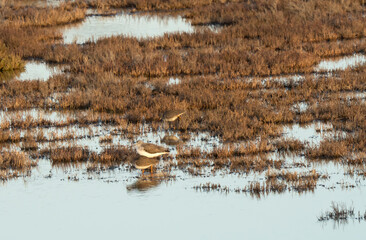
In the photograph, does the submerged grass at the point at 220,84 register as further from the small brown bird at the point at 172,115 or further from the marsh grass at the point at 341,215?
the marsh grass at the point at 341,215

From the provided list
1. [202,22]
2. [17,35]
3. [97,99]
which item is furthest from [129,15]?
[97,99]

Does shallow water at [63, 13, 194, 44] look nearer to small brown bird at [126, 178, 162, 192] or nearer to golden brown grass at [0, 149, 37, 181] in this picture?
golden brown grass at [0, 149, 37, 181]

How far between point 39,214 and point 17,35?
15.3m

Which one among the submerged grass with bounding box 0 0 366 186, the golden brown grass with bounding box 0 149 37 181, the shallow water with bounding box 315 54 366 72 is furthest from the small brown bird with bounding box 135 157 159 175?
the shallow water with bounding box 315 54 366 72

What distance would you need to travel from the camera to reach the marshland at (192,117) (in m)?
10.4

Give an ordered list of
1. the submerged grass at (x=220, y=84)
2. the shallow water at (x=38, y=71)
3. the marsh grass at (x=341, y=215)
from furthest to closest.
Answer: the shallow water at (x=38, y=71) < the submerged grass at (x=220, y=84) < the marsh grass at (x=341, y=215)

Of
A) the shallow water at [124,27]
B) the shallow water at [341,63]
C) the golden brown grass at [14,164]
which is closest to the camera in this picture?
the golden brown grass at [14,164]

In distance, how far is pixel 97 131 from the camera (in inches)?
562

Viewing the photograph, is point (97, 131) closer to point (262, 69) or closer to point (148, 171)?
point (148, 171)

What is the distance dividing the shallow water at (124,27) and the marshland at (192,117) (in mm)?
256

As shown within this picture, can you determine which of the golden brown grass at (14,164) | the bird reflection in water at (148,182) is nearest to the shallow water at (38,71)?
the golden brown grass at (14,164)

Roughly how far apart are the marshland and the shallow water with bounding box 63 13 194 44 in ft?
0.84

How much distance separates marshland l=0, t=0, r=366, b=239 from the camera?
10352 mm

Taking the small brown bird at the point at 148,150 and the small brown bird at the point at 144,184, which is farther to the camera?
the small brown bird at the point at 148,150
